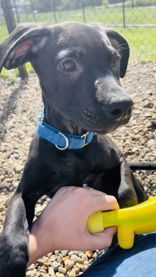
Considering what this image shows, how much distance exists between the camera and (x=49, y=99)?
227cm

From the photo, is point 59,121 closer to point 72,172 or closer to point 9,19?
point 72,172

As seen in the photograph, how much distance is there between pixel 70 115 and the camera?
2174 millimetres

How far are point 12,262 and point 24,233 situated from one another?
207mm

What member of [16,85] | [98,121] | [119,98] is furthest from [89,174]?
[16,85]

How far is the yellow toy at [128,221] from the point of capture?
1538 mm

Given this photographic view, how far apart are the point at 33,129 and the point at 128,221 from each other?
3003 mm

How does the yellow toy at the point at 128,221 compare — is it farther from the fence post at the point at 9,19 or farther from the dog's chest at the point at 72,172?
the fence post at the point at 9,19

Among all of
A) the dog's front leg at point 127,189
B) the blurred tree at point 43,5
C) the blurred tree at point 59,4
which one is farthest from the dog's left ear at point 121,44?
the blurred tree at point 43,5

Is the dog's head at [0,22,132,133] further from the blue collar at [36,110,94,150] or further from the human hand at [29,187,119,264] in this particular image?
the human hand at [29,187,119,264]

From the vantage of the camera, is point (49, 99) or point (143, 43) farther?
point (143, 43)

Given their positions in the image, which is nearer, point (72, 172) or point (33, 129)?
point (72, 172)

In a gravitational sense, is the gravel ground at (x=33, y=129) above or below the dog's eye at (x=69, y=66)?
below

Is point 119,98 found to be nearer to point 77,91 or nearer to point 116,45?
point 77,91

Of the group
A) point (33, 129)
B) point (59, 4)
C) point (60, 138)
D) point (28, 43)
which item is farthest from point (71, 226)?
point (59, 4)
